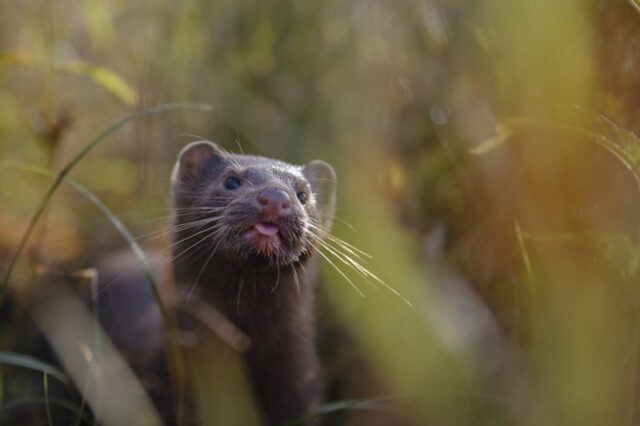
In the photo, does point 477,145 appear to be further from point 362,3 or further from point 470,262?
point 362,3

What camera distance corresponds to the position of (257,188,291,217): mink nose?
2623 mm

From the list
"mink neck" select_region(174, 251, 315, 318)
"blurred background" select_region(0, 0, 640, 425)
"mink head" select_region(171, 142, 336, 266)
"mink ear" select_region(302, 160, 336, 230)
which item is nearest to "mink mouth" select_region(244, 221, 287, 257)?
"mink head" select_region(171, 142, 336, 266)

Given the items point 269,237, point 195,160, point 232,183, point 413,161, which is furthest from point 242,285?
point 413,161

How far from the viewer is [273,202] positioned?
262 centimetres

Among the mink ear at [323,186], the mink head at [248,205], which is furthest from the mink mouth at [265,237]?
the mink ear at [323,186]

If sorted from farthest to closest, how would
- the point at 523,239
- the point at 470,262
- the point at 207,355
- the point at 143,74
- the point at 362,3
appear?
the point at 143,74 → the point at 362,3 → the point at 470,262 → the point at 207,355 → the point at 523,239

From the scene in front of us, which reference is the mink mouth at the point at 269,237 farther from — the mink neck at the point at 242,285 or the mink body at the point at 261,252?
the mink neck at the point at 242,285

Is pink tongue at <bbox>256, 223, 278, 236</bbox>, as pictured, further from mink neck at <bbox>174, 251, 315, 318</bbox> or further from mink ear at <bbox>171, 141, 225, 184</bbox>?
mink ear at <bbox>171, 141, 225, 184</bbox>

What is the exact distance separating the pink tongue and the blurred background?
524 mm

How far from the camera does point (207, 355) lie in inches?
124

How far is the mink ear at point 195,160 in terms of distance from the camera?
10.9 ft

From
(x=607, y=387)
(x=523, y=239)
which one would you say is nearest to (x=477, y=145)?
(x=523, y=239)

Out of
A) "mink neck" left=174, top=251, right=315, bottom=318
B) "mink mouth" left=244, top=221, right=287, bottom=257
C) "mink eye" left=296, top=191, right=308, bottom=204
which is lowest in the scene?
"mink neck" left=174, top=251, right=315, bottom=318

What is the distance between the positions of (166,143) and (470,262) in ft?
5.31
